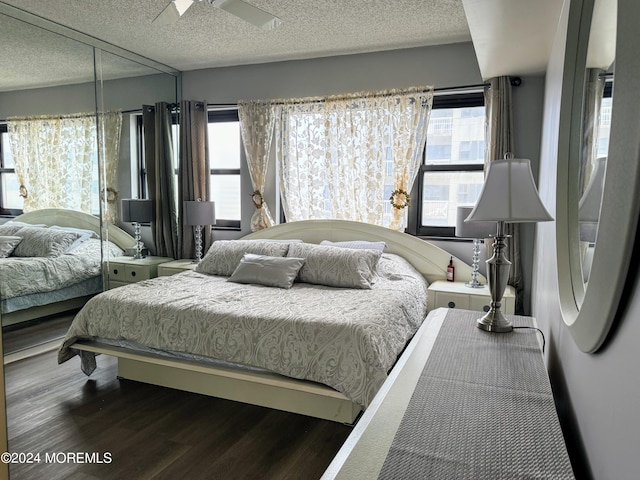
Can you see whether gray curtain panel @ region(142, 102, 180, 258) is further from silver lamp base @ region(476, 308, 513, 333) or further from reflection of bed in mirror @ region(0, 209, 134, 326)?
silver lamp base @ region(476, 308, 513, 333)

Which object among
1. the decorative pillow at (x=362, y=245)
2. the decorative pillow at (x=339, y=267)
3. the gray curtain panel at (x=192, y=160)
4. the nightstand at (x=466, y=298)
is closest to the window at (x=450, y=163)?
the decorative pillow at (x=362, y=245)

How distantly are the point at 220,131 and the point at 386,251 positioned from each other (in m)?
2.31

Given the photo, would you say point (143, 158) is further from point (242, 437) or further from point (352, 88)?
point (242, 437)

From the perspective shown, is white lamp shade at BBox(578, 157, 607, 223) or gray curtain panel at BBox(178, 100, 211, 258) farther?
gray curtain panel at BBox(178, 100, 211, 258)

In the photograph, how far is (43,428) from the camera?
96.2 inches

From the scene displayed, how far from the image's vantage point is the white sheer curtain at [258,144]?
4445 mm

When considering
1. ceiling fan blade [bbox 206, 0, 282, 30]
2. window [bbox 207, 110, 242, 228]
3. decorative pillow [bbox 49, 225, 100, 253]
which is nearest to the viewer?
ceiling fan blade [bbox 206, 0, 282, 30]

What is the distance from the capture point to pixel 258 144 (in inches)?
176

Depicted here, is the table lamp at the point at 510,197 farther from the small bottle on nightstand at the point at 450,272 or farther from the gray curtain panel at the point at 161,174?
the gray curtain panel at the point at 161,174

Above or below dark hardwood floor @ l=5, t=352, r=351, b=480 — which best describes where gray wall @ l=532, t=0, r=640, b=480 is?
above

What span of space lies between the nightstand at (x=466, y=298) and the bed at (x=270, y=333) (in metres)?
0.10

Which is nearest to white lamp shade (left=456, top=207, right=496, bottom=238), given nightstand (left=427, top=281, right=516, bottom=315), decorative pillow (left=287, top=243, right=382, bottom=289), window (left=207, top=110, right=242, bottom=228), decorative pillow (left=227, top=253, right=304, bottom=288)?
nightstand (left=427, top=281, right=516, bottom=315)

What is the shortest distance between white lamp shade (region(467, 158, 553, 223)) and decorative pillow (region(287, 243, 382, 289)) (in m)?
1.71

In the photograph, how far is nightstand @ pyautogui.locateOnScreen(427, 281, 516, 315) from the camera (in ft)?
10.6
